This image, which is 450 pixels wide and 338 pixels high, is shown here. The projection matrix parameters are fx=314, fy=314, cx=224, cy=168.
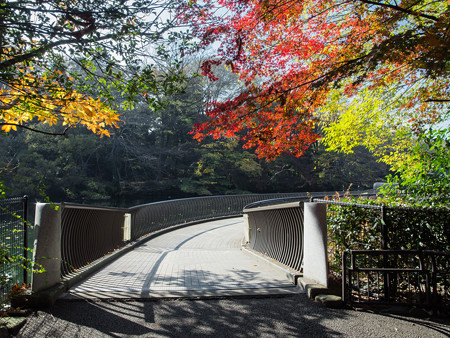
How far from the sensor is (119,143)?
90.2 feet

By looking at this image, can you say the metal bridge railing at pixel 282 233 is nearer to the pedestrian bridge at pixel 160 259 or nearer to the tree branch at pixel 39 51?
the pedestrian bridge at pixel 160 259

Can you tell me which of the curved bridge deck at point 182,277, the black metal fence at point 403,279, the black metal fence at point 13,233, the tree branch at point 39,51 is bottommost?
the curved bridge deck at point 182,277

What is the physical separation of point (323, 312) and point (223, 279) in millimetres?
1772

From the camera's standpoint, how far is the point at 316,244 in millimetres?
4062

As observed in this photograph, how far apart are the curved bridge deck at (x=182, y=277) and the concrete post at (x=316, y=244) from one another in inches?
14.9

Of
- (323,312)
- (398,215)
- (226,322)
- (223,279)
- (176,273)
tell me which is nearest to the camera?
(226,322)

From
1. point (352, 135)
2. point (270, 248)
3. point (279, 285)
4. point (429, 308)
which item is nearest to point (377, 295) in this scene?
point (429, 308)

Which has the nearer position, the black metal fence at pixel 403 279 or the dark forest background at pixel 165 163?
the black metal fence at pixel 403 279

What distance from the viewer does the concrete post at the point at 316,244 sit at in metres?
3.94

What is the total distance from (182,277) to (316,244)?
2216 mm

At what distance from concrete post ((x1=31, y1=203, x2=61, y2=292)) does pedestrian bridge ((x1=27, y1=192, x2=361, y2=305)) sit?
0.01 metres

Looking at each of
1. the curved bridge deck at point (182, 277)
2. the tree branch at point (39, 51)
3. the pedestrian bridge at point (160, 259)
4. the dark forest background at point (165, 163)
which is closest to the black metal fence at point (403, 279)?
the pedestrian bridge at point (160, 259)

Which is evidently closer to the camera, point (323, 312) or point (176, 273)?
point (323, 312)

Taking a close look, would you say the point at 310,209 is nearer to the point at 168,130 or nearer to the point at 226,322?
the point at 226,322
